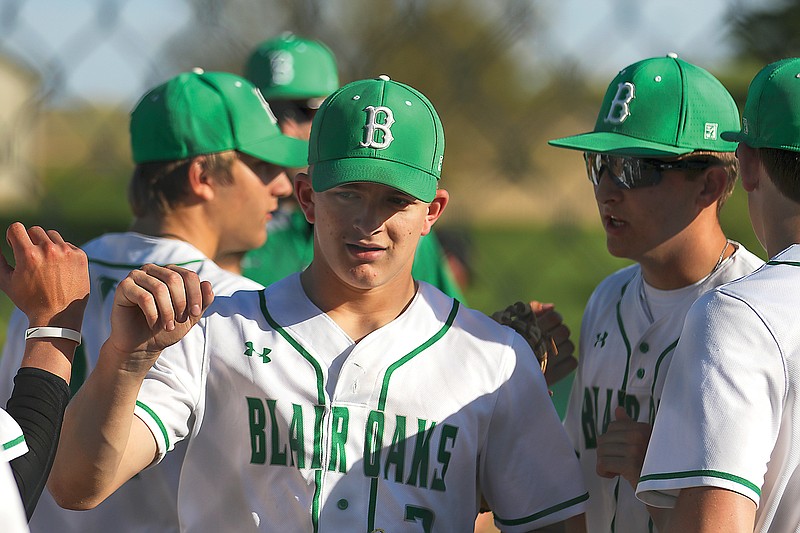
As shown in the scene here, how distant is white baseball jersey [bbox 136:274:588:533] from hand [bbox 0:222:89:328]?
19cm

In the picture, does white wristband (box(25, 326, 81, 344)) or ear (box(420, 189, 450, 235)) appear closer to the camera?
white wristband (box(25, 326, 81, 344))

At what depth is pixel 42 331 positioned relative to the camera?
4.10ft

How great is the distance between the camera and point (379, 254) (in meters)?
1.49

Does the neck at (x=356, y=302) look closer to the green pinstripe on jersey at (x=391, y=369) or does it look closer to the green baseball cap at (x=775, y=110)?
the green pinstripe on jersey at (x=391, y=369)

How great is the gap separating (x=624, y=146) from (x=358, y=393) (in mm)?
626

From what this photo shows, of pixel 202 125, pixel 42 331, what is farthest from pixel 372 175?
pixel 202 125

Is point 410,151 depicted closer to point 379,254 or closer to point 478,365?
point 379,254

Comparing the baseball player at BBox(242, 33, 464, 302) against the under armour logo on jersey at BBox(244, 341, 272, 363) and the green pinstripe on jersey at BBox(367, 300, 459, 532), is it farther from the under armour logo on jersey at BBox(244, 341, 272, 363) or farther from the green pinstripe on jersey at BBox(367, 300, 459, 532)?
the under armour logo on jersey at BBox(244, 341, 272, 363)

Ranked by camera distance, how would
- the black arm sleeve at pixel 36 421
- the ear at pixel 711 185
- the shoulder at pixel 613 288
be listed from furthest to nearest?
the shoulder at pixel 613 288
the ear at pixel 711 185
the black arm sleeve at pixel 36 421

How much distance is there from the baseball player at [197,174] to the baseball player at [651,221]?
0.60m

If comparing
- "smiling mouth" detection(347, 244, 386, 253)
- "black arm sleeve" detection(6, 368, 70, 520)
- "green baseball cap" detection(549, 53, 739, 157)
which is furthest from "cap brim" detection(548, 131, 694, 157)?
"black arm sleeve" detection(6, 368, 70, 520)

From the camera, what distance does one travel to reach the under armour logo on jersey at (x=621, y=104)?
1805 mm

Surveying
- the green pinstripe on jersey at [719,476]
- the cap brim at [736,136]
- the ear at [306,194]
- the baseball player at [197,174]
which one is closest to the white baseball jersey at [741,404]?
the green pinstripe on jersey at [719,476]

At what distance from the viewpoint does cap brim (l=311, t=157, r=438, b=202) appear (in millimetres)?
1455
